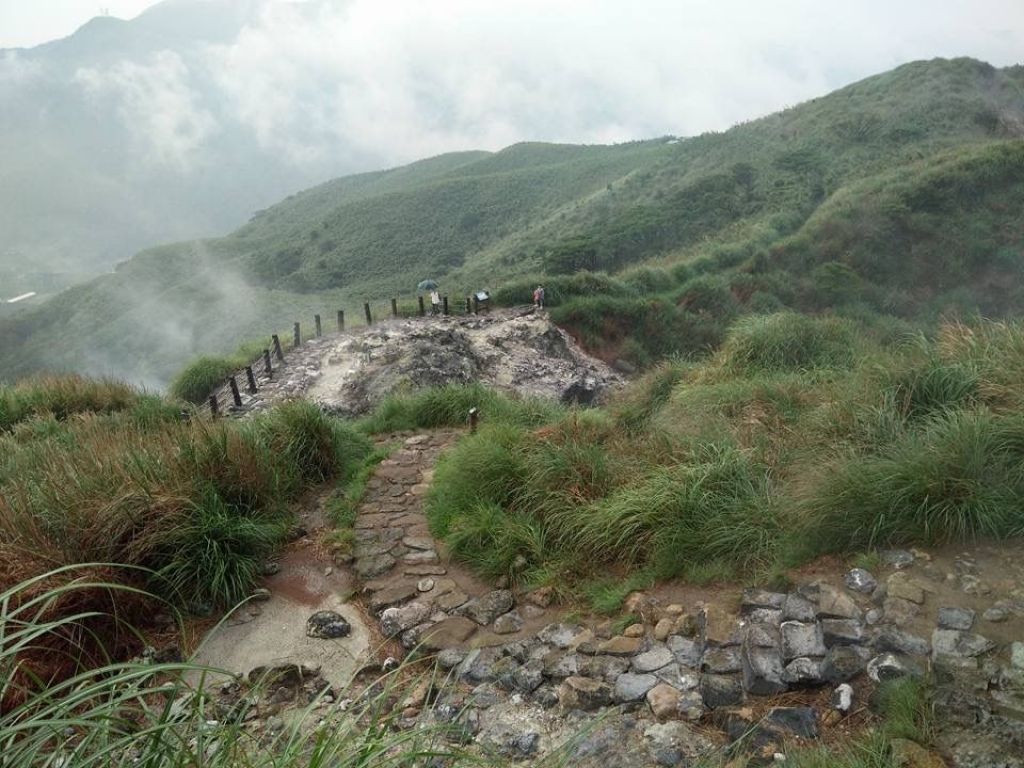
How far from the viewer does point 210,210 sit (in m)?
186

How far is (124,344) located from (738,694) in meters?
43.1

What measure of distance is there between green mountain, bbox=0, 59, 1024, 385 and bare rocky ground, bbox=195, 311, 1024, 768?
12.5 metres

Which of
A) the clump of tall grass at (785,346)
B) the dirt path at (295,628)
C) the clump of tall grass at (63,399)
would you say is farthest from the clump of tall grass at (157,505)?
the clump of tall grass at (785,346)

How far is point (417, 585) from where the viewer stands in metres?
4.51

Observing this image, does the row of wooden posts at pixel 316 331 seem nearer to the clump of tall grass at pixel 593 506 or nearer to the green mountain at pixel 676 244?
the green mountain at pixel 676 244

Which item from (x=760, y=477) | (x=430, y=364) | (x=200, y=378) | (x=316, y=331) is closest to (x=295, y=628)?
(x=760, y=477)

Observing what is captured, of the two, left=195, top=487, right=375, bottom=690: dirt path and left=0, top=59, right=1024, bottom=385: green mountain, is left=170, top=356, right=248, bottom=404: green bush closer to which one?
left=0, top=59, right=1024, bottom=385: green mountain

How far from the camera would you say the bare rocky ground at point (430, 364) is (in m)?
11.8

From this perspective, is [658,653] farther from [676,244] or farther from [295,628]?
[676,244]

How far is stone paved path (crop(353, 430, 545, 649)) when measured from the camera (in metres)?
3.98

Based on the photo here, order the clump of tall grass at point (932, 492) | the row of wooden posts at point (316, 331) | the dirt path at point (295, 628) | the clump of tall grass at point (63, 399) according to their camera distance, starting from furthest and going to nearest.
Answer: the row of wooden posts at point (316, 331), the clump of tall grass at point (63, 399), the dirt path at point (295, 628), the clump of tall grass at point (932, 492)

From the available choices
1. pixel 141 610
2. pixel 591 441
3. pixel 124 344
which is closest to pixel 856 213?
pixel 591 441

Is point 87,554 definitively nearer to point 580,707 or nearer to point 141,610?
point 141,610

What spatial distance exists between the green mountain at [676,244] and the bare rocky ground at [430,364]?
1.72m
